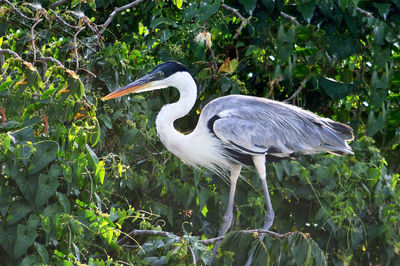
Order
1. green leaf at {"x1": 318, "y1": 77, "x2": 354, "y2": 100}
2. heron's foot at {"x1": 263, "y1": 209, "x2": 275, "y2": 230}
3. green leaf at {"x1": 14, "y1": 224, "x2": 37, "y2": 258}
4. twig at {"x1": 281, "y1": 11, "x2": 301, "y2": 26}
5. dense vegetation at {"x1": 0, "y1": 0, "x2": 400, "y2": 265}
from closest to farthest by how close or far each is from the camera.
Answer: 1. green leaf at {"x1": 14, "y1": 224, "x2": 37, "y2": 258}
2. dense vegetation at {"x1": 0, "y1": 0, "x2": 400, "y2": 265}
3. heron's foot at {"x1": 263, "y1": 209, "x2": 275, "y2": 230}
4. twig at {"x1": 281, "y1": 11, "x2": 301, "y2": 26}
5. green leaf at {"x1": 318, "y1": 77, "x2": 354, "y2": 100}

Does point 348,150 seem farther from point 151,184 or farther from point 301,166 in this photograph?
point 151,184

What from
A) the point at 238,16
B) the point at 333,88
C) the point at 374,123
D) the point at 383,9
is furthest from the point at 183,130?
the point at 383,9

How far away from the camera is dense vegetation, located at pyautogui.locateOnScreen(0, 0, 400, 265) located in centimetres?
279

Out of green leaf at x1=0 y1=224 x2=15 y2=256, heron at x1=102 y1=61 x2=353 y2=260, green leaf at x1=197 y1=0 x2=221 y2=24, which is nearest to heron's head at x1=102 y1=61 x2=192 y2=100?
heron at x1=102 y1=61 x2=353 y2=260

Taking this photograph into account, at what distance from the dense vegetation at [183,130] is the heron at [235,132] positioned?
0.13m

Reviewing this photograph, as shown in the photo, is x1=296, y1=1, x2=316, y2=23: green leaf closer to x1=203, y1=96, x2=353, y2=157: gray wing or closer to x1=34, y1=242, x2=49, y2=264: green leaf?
x1=203, y1=96, x2=353, y2=157: gray wing

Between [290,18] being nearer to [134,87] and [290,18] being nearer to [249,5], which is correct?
[249,5]

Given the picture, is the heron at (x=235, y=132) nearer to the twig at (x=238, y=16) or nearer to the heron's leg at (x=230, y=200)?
the heron's leg at (x=230, y=200)

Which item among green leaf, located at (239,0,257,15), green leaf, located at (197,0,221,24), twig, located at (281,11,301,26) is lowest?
twig, located at (281,11,301,26)

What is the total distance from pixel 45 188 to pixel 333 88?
2.44 metres

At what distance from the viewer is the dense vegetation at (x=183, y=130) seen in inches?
110

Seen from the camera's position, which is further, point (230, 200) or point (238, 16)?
point (238, 16)

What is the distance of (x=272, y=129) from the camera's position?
3916 mm

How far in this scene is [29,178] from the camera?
2.76 metres
